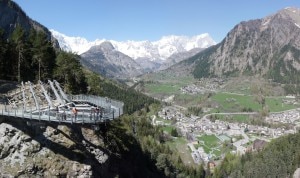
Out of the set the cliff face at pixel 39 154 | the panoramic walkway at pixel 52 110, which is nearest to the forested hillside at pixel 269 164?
the panoramic walkway at pixel 52 110

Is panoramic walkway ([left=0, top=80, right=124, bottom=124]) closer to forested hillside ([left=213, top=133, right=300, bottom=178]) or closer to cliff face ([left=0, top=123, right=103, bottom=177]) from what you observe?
cliff face ([left=0, top=123, right=103, bottom=177])

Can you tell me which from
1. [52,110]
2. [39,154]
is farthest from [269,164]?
[39,154]

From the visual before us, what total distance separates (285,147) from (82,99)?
133 metres

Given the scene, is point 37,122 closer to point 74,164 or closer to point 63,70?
point 74,164

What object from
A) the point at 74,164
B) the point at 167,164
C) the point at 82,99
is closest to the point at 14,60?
the point at 82,99

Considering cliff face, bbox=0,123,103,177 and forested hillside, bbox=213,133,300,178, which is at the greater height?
cliff face, bbox=0,123,103,177

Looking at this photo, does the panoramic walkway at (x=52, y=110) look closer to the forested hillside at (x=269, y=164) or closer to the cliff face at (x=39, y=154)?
the cliff face at (x=39, y=154)

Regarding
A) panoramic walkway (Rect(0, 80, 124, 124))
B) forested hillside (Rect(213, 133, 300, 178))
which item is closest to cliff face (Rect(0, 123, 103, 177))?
panoramic walkway (Rect(0, 80, 124, 124))

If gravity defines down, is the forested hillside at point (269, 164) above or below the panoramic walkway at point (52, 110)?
below

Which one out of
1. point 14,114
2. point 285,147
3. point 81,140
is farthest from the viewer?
point 285,147

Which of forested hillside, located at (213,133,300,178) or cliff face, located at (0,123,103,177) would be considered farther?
forested hillside, located at (213,133,300,178)

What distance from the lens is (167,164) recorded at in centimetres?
15562

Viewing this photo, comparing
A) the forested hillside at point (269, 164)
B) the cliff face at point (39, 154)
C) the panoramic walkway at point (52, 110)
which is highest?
the panoramic walkway at point (52, 110)

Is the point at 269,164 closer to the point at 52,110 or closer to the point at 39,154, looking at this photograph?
the point at 52,110
